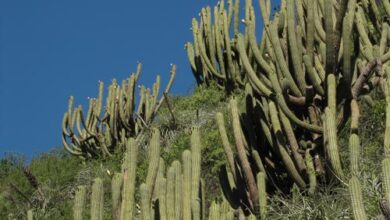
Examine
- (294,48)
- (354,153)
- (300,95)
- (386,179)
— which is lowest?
(386,179)

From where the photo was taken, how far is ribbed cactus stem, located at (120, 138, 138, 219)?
18.7ft

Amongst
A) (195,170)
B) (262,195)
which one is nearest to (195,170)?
(195,170)

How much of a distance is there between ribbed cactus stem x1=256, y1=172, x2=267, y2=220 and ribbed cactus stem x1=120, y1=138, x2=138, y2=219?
5.87 ft

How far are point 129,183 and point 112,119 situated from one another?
8255 mm

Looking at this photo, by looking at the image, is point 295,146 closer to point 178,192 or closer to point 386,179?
point 178,192

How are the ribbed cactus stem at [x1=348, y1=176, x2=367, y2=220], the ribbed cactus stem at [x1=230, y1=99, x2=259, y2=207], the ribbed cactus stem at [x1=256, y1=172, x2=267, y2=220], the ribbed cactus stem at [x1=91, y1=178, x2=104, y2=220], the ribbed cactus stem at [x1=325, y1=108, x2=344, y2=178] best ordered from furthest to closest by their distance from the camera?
the ribbed cactus stem at [x1=230, y1=99, x2=259, y2=207] < the ribbed cactus stem at [x1=256, y1=172, x2=267, y2=220] < the ribbed cactus stem at [x1=325, y1=108, x2=344, y2=178] < the ribbed cactus stem at [x1=91, y1=178, x2=104, y2=220] < the ribbed cactus stem at [x1=348, y1=176, x2=367, y2=220]

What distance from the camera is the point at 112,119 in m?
14.0

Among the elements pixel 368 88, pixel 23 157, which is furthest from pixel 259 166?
pixel 23 157

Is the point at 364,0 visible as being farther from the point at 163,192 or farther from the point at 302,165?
the point at 163,192

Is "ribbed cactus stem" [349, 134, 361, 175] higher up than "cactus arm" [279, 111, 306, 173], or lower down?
lower down

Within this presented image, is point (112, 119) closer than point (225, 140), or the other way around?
point (225, 140)

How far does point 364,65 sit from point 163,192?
134 inches

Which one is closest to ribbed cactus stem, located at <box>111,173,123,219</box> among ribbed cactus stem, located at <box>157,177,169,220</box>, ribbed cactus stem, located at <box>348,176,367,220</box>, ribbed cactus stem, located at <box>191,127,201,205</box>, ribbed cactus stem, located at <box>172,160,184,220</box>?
ribbed cactus stem, located at <box>157,177,169,220</box>

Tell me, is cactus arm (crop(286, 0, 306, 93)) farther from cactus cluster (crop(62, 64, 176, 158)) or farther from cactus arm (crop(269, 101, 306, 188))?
cactus cluster (crop(62, 64, 176, 158))
